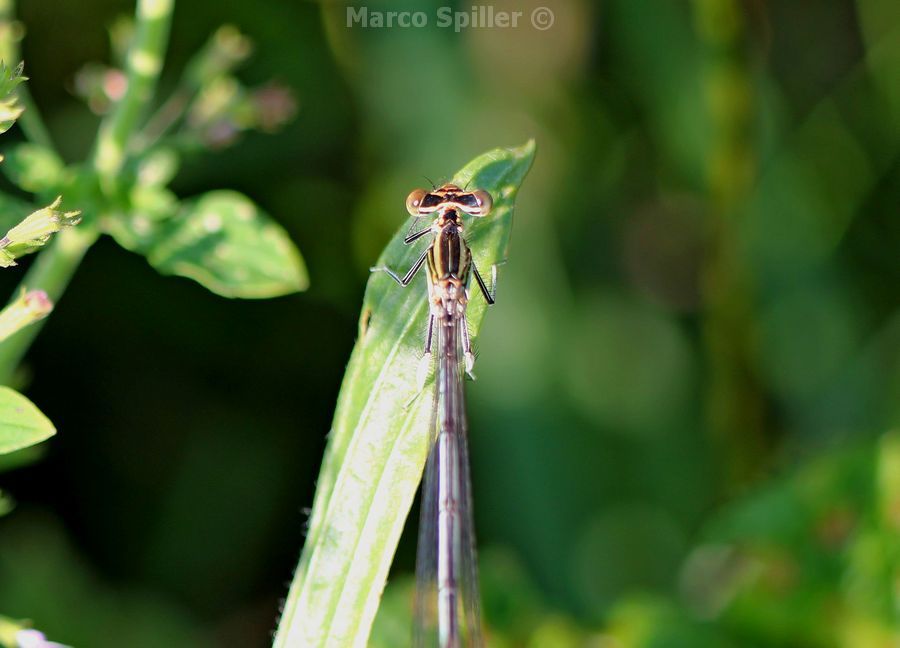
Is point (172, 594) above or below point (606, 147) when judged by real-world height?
below

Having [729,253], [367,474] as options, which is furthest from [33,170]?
[729,253]

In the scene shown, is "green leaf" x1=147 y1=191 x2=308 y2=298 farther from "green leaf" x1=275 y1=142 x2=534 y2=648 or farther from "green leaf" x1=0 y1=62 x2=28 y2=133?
"green leaf" x1=0 y1=62 x2=28 y2=133

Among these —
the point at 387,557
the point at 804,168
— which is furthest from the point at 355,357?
the point at 804,168

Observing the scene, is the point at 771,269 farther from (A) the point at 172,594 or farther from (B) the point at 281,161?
(A) the point at 172,594

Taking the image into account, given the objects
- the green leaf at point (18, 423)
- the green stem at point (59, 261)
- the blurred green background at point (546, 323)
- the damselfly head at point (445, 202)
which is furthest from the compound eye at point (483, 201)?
the blurred green background at point (546, 323)

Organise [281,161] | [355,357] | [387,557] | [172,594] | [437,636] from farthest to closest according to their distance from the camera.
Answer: [281,161], [172,594], [437,636], [355,357], [387,557]

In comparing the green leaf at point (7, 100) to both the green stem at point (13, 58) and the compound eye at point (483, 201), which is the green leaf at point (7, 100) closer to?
the green stem at point (13, 58)

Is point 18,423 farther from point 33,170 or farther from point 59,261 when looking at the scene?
point 33,170
